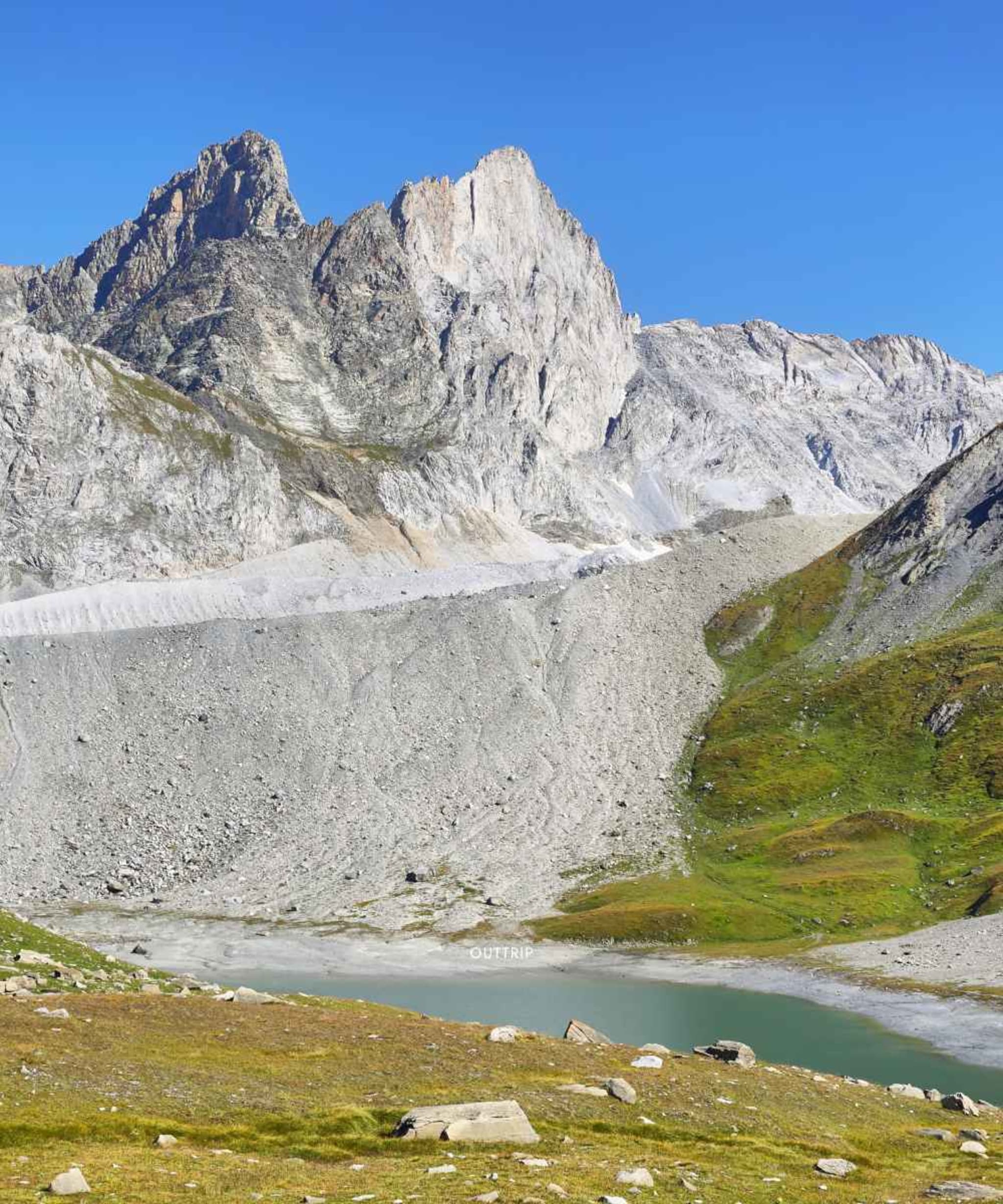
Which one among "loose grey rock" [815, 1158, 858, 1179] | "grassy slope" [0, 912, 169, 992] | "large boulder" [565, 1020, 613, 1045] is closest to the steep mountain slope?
"grassy slope" [0, 912, 169, 992]

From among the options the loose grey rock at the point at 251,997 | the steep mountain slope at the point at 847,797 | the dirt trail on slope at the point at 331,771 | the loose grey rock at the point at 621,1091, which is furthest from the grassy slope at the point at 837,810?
the loose grey rock at the point at 621,1091

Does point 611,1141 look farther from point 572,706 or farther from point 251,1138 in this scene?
point 572,706

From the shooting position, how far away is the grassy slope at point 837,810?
126 meters

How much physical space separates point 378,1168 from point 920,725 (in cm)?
14663

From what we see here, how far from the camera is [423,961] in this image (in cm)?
11838

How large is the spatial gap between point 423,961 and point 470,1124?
8351 cm

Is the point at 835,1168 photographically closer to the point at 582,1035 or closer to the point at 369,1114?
the point at 369,1114

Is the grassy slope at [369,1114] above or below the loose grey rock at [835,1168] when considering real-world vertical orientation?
above

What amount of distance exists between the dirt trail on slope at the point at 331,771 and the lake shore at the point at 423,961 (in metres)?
7.17

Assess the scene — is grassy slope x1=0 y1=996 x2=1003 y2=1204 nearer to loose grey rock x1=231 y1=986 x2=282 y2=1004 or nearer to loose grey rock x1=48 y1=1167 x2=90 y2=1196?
loose grey rock x1=48 y1=1167 x2=90 y2=1196

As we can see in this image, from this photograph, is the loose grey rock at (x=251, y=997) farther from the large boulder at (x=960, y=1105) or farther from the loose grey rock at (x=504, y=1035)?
the large boulder at (x=960, y=1105)

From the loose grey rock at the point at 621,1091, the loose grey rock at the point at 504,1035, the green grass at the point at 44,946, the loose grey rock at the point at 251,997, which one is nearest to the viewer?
the loose grey rock at the point at 621,1091

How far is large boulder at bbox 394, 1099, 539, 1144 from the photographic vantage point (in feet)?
120

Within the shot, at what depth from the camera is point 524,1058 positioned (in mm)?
49375
